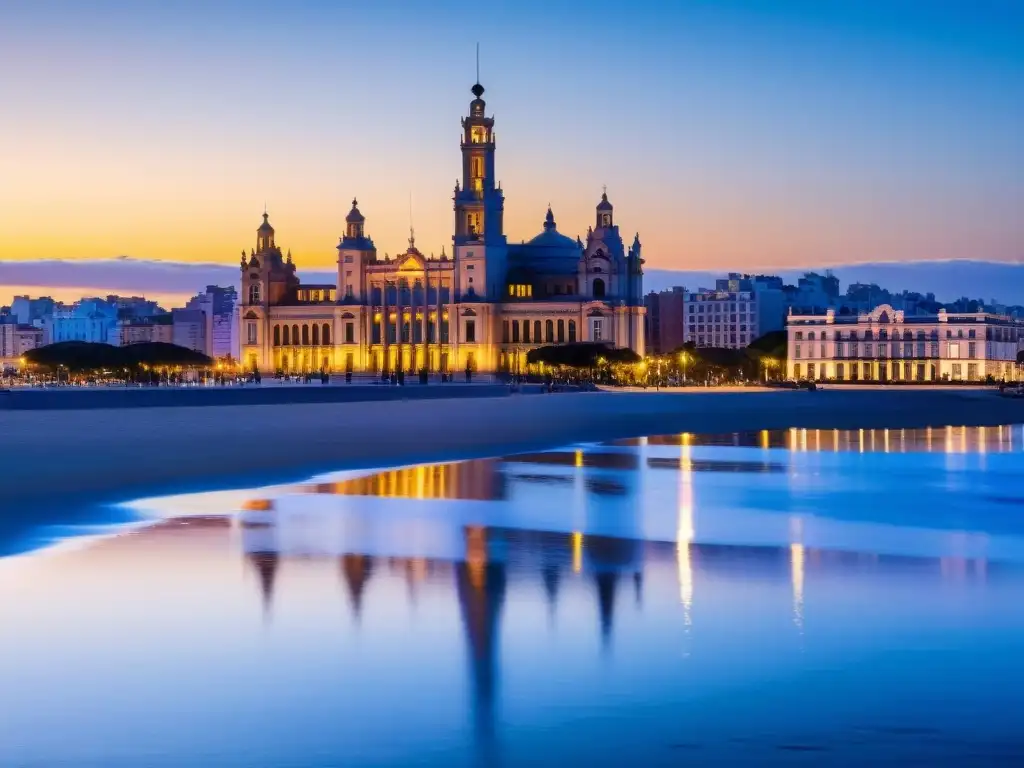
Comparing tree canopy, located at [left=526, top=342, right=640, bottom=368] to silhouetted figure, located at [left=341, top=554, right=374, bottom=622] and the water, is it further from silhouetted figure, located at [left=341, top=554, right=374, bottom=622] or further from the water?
silhouetted figure, located at [left=341, top=554, right=374, bottom=622]

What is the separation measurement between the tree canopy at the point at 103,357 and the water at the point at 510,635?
90.5m

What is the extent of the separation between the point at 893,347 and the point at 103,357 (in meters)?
87.9

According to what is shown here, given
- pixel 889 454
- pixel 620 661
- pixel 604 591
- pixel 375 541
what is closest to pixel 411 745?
pixel 620 661

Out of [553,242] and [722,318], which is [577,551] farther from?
[722,318]

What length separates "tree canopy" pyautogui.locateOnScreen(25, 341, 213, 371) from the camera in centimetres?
10956

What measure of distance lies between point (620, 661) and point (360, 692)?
1.93 meters

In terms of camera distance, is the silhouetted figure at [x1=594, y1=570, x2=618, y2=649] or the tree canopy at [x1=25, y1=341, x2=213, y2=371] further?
the tree canopy at [x1=25, y1=341, x2=213, y2=371]

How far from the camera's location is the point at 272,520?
65.0 feet

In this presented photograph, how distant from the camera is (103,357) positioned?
363 ft

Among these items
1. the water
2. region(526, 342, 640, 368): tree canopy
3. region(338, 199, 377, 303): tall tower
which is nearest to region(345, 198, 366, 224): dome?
region(338, 199, 377, 303): tall tower

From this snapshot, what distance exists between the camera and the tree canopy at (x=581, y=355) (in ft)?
408

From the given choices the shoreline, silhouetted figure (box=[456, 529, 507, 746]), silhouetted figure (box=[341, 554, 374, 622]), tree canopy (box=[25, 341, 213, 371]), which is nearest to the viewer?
A: silhouetted figure (box=[456, 529, 507, 746])

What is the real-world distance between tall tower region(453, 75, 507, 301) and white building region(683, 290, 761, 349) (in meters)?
50.8

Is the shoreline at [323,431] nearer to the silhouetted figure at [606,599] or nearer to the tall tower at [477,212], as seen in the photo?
the silhouetted figure at [606,599]
